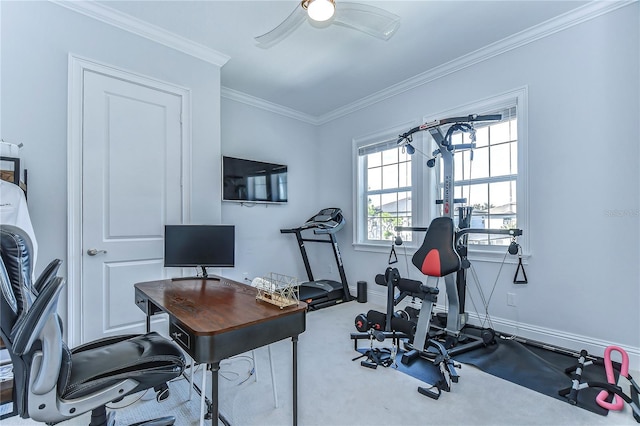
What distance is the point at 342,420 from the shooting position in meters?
1.79

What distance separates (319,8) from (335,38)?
105cm

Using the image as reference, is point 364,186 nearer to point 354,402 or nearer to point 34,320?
point 354,402

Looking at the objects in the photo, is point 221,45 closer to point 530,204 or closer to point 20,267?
point 20,267

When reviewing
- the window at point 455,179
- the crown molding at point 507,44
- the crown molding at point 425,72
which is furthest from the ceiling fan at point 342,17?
the crown molding at point 507,44

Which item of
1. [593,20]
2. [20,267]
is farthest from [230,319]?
A: [593,20]

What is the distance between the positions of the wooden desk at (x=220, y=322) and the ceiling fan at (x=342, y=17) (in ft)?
6.13

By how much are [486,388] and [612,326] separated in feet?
4.23

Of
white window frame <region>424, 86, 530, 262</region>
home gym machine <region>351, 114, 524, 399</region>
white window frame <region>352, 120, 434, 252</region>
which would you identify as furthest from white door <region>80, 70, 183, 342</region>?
white window frame <region>424, 86, 530, 262</region>

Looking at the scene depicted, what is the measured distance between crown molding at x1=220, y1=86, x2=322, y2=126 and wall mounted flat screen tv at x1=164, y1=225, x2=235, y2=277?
2.29 metres

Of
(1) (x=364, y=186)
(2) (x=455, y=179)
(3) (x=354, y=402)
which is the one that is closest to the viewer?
(3) (x=354, y=402)

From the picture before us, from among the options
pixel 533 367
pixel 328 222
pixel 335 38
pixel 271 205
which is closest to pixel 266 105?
pixel 271 205

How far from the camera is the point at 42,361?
1.10 metres

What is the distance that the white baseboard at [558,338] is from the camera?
2.36m

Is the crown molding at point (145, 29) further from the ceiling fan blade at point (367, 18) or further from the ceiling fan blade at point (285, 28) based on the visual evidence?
the ceiling fan blade at point (367, 18)
